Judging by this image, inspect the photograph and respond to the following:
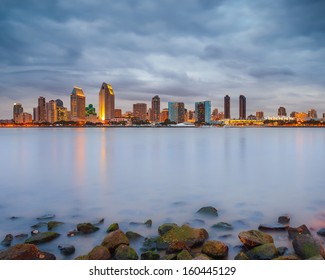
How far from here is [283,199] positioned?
923cm

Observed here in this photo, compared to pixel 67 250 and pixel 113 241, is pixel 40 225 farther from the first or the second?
pixel 113 241

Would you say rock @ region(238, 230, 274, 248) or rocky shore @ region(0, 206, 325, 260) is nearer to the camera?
rocky shore @ region(0, 206, 325, 260)

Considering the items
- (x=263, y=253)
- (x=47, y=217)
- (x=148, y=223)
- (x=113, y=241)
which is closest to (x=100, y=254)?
(x=113, y=241)

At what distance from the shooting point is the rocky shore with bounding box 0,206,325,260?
4664 mm

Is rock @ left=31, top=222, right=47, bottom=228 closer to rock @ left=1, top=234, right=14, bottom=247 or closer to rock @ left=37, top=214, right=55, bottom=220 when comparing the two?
rock @ left=37, top=214, right=55, bottom=220

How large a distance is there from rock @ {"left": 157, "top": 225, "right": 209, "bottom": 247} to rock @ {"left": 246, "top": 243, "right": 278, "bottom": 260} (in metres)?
0.89

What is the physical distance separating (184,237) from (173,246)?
365 mm

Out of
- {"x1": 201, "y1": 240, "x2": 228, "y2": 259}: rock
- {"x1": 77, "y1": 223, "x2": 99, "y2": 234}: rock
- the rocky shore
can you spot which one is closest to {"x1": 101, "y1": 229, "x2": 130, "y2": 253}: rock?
the rocky shore

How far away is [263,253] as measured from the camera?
483 cm
